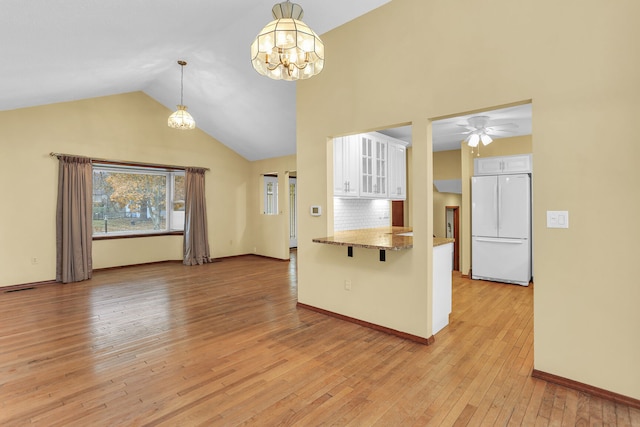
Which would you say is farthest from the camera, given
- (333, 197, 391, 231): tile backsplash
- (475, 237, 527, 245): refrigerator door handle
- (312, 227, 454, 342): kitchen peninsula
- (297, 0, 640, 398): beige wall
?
(475, 237, 527, 245): refrigerator door handle

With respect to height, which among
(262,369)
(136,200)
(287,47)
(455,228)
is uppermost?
(287,47)

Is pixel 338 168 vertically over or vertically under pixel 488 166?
under

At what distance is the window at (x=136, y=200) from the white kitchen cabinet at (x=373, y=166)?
4.92 m

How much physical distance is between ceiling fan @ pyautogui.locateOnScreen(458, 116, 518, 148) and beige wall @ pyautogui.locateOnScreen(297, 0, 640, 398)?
1789 millimetres

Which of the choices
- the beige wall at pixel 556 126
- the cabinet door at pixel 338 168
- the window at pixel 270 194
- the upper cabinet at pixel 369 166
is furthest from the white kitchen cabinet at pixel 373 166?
the window at pixel 270 194

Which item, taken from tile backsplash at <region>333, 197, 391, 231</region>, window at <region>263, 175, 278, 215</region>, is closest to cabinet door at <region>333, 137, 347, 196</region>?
tile backsplash at <region>333, 197, 391, 231</region>

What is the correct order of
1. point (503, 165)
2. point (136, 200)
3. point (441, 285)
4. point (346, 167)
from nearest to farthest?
A: point (441, 285) < point (346, 167) < point (503, 165) < point (136, 200)

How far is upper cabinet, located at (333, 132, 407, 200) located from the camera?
4203mm

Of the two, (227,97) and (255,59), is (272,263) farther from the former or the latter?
(255,59)

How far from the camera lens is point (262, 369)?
2619 mm

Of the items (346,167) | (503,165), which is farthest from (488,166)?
(346,167)

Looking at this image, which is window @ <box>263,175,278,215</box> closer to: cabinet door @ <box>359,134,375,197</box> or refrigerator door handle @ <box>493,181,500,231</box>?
cabinet door @ <box>359,134,375,197</box>

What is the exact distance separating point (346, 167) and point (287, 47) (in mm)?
2382

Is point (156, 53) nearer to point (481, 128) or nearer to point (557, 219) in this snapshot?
point (481, 128)
